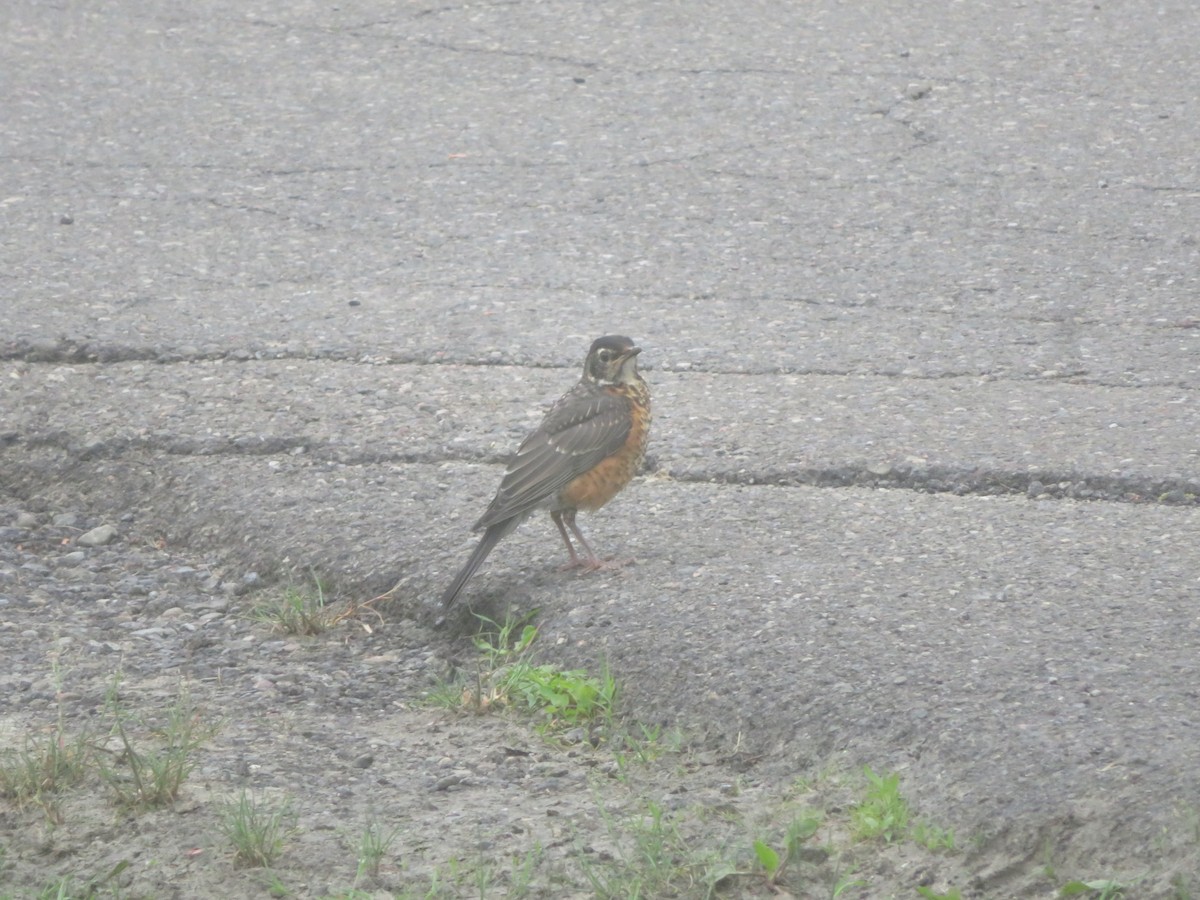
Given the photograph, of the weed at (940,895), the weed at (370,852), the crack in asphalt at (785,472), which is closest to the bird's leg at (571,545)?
the crack in asphalt at (785,472)

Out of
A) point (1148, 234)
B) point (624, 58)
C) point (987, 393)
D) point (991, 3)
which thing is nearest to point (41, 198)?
point (624, 58)

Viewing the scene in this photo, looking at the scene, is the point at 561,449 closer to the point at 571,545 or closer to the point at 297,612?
the point at 571,545

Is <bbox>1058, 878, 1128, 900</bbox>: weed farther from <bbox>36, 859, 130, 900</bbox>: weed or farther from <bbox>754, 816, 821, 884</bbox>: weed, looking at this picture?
<bbox>36, 859, 130, 900</bbox>: weed

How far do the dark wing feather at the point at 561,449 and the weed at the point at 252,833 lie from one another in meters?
1.49

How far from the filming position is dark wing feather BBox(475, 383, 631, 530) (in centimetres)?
526

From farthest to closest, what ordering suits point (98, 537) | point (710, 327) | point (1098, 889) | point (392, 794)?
1. point (710, 327)
2. point (98, 537)
3. point (392, 794)
4. point (1098, 889)

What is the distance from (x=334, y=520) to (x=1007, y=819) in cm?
266

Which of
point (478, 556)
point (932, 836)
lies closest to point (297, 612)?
point (478, 556)

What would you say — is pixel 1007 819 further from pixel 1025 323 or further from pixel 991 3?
pixel 991 3

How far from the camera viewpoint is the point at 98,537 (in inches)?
221

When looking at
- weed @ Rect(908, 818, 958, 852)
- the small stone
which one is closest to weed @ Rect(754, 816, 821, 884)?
weed @ Rect(908, 818, 958, 852)

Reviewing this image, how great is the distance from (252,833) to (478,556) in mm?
1487

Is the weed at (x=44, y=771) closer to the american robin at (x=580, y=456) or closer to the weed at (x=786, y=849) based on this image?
the american robin at (x=580, y=456)

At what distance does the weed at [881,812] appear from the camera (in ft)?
12.3
